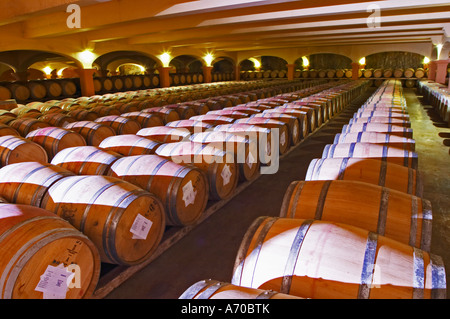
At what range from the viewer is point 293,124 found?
667 cm

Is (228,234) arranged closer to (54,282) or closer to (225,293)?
(54,282)

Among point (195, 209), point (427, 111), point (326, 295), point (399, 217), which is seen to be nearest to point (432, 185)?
point (399, 217)

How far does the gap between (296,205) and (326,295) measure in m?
0.92

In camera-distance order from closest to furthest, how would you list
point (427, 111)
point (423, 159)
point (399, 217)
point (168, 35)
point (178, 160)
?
point (399, 217) < point (178, 160) < point (423, 159) < point (427, 111) < point (168, 35)

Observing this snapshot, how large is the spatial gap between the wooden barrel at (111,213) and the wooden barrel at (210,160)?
3.32 ft

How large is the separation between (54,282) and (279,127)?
4746 millimetres

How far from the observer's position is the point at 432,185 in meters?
5.03

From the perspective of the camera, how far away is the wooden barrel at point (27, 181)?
284 centimetres

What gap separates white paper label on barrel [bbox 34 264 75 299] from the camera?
6.44 ft

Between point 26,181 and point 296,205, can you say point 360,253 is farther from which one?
point 26,181

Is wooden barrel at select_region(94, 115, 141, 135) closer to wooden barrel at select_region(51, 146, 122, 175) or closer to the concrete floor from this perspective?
wooden barrel at select_region(51, 146, 122, 175)

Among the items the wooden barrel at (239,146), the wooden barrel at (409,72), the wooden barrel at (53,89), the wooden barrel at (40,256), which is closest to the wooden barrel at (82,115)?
the wooden barrel at (239,146)

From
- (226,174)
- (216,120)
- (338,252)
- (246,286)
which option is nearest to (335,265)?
(338,252)

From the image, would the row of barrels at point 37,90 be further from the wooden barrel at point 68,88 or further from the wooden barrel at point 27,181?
the wooden barrel at point 27,181
